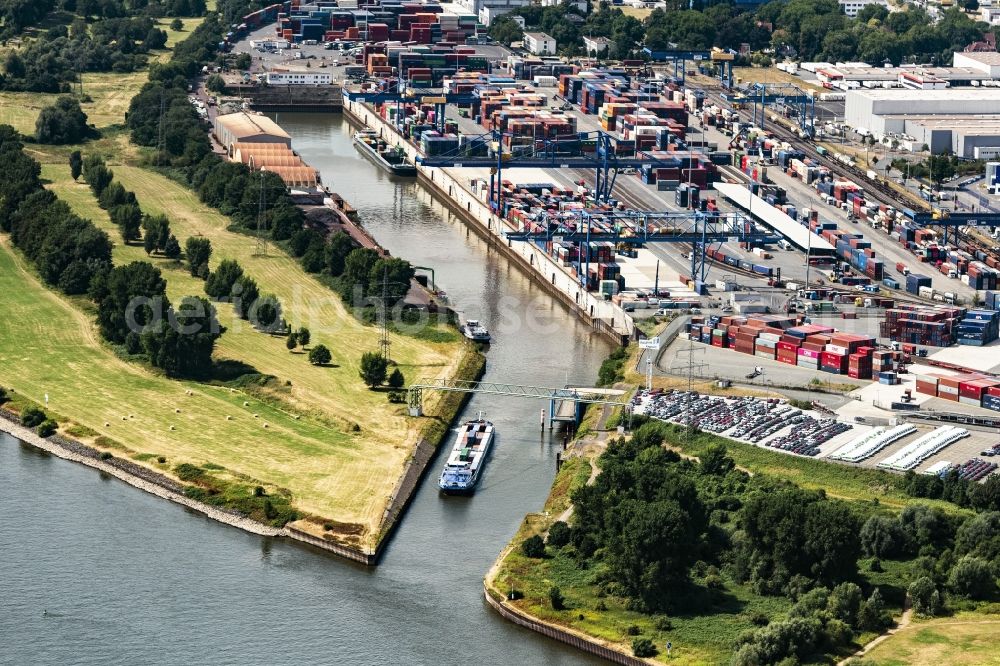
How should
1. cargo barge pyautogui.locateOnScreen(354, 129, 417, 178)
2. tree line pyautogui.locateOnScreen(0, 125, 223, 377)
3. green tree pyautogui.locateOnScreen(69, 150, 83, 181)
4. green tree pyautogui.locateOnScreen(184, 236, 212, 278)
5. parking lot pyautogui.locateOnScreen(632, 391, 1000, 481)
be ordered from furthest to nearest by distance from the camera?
cargo barge pyautogui.locateOnScreen(354, 129, 417, 178)
green tree pyautogui.locateOnScreen(69, 150, 83, 181)
green tree pyautogui.locateOnScreen(184, 236, 212, 278)
tree line pyautogui.locateOnScreen(0, 125, 223, 377)
parking lot pyautogui.locateOnScreen(632, 391, 1000, 481)

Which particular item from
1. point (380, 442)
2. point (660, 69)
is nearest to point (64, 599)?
point (380, 442)

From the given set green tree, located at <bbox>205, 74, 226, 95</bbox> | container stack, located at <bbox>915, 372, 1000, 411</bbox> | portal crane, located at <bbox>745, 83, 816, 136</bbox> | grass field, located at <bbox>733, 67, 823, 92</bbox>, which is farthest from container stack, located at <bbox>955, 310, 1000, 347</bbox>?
green tree, located at <bbox>205, 74, 226, 95</bbox>

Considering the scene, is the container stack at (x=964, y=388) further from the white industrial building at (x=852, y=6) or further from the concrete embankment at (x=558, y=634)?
the white industrial building at (x=852, y=6)

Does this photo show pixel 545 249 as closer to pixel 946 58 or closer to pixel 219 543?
pixel 219 543

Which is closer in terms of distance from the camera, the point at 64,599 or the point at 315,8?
the point at 64,599

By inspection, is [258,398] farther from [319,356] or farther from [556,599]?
[556,599]

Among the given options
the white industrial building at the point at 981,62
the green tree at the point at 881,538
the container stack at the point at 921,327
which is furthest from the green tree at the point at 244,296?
the white industrial building at the point at 981,62

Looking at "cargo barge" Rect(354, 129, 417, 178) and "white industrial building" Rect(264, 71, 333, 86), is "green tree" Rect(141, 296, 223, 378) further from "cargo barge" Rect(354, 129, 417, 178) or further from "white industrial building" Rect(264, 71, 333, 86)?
"white industrial building" Rect(264, 71, 333, 86)
